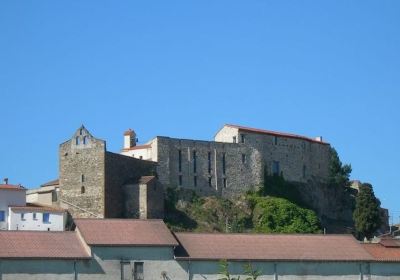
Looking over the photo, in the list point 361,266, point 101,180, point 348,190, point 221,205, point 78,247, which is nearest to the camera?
point 78,247

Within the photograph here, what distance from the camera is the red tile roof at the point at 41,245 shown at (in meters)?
74.6

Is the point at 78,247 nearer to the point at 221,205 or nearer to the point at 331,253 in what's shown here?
the point at 331,253

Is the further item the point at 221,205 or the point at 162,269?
the point at 221,205

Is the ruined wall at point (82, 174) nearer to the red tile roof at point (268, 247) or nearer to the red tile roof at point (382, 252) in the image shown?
the red tile roof at point (268, 247)

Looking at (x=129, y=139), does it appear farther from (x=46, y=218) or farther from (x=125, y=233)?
(x=125, y=233)

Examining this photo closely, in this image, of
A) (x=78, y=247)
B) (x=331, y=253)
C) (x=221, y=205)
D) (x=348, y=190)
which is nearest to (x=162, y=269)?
(x=78, y=247)

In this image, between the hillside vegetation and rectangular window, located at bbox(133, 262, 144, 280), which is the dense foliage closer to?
the hillside vegetation

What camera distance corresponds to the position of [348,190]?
12775cm

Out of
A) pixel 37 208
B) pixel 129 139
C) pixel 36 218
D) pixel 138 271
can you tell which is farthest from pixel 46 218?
pixel 138 271

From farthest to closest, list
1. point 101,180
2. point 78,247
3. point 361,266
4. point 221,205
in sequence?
1. point 221,205
2. point 101,180
3. point 361,266
4. point 78,247

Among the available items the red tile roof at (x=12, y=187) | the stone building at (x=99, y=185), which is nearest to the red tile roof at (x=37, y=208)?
the stone building at (x=99, y=185)

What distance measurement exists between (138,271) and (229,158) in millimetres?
39324

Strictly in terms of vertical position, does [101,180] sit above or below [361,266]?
above

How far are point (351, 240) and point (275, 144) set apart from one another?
33.8m
